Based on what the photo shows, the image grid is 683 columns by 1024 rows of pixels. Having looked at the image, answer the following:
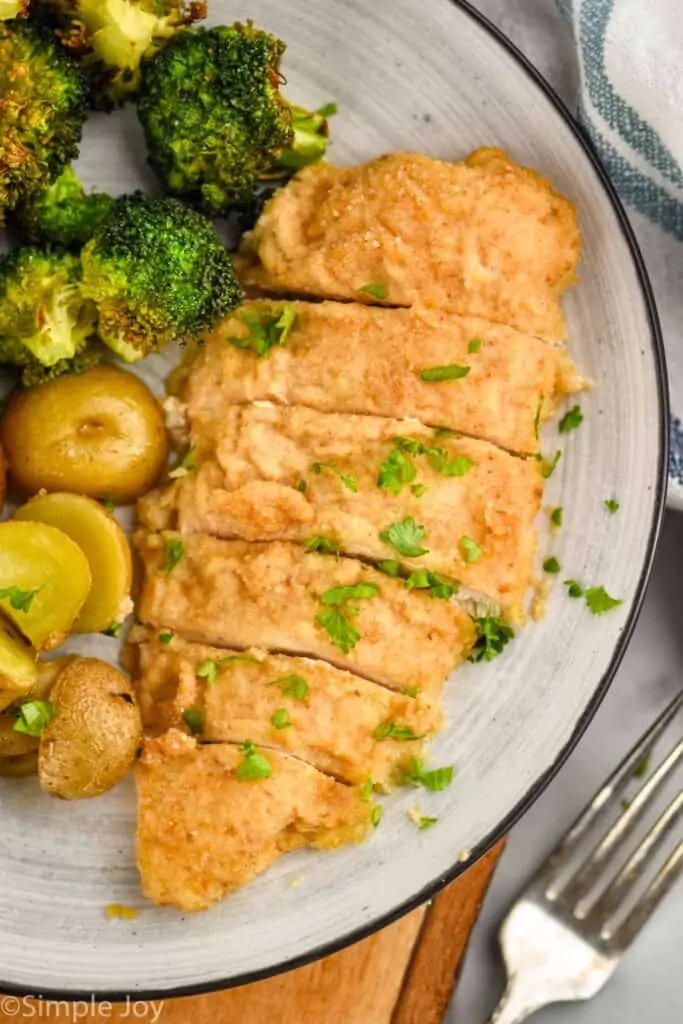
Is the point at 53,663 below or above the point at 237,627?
below

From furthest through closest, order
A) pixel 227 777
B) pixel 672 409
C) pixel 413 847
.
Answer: pixel 672 409, pixel 413 847, pixel 227 777

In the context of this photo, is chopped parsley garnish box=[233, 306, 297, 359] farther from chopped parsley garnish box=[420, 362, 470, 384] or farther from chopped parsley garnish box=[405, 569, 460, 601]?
chopped parsley garnish box=[405, 569, 460, 601]

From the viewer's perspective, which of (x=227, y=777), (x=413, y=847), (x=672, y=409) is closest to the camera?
(x=227, y=777)

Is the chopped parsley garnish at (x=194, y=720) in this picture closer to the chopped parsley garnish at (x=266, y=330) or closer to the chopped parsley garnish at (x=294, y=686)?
the chopped parsley garnish at (x=294, y=686)

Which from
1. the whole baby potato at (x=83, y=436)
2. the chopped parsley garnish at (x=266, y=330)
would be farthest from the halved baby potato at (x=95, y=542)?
the chopped parsley garnish at (x=266, y=330)

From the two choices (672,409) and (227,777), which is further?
(672,409)

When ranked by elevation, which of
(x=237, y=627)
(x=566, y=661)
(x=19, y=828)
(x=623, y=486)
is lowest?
(x=19, y=828)

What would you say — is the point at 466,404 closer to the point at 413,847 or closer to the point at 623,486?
the point at 623,486

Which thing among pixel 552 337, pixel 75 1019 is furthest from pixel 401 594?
pixel 75 1019
